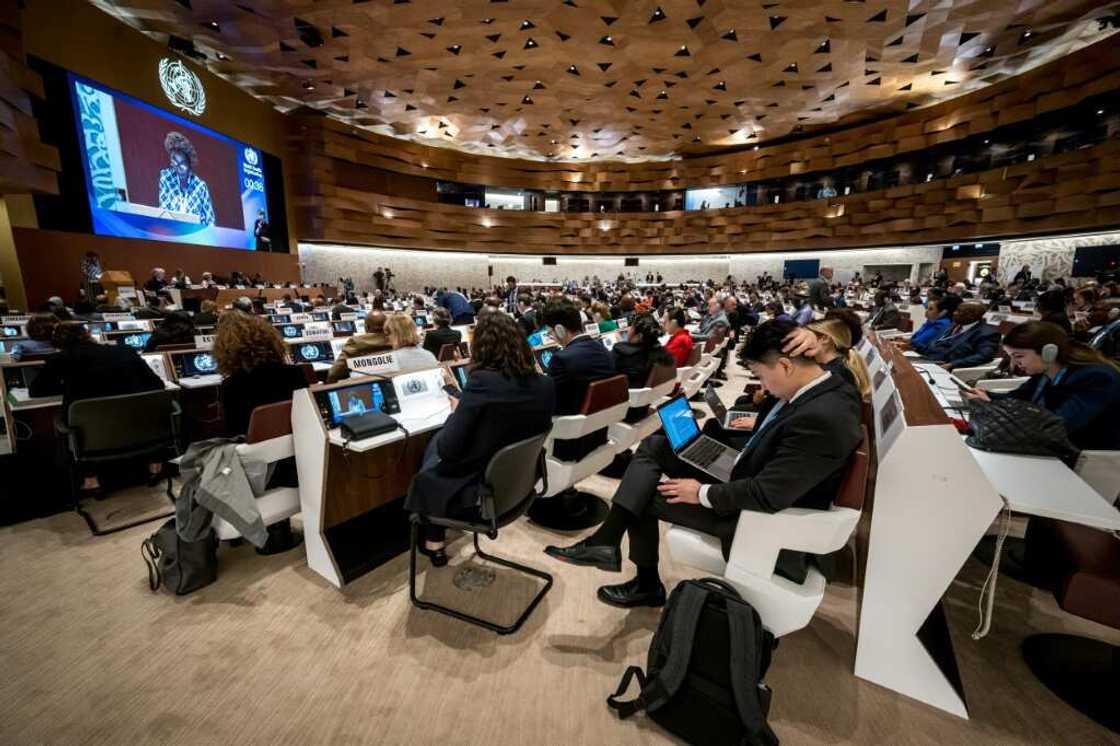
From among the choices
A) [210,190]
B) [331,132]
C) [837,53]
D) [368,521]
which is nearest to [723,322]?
[368,521]

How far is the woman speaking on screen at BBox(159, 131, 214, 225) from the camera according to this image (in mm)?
10477

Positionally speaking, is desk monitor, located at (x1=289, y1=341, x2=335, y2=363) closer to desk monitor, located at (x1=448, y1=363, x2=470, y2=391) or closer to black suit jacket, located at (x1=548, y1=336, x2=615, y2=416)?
desk monitor, located at (x1=448, y1=363, x2=470, y2=391)

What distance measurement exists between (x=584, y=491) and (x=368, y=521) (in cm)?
157

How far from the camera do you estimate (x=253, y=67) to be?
11.9m

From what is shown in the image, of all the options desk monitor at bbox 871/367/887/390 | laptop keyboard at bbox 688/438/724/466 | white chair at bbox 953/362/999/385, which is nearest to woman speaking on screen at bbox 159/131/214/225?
laptop keyboard at bbox 688/438/724/466

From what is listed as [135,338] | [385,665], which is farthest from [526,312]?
[385,665]

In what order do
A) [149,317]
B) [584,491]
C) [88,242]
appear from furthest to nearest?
1. [88,242]
2. [149,317]
3. [584,491]

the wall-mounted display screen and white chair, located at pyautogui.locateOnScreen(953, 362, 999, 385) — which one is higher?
the wall-mounted display screen

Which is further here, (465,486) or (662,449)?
(662,449)

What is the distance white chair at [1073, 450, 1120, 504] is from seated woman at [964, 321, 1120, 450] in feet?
0.63

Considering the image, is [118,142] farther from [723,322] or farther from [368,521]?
[723,322]

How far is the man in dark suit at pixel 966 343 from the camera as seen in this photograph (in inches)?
178

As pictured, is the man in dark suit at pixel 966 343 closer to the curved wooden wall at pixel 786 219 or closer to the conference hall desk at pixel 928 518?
the conference hall desk at pixel 928 518

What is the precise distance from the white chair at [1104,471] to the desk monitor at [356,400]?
346cm
